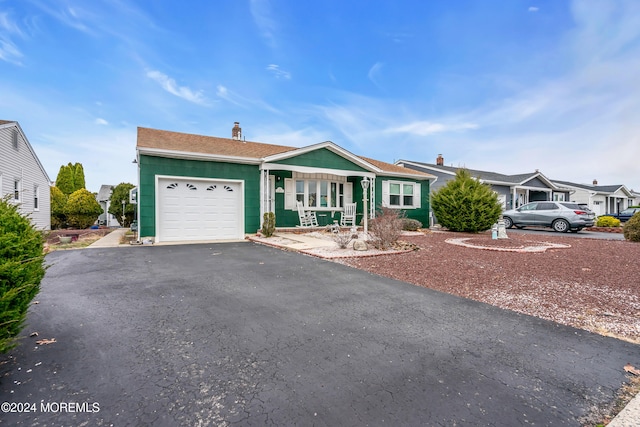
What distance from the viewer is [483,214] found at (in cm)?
1341

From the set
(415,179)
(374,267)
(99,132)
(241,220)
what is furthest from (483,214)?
(99,132)

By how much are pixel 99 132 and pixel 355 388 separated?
62.3ft

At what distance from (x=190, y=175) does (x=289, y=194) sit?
13.8 feet

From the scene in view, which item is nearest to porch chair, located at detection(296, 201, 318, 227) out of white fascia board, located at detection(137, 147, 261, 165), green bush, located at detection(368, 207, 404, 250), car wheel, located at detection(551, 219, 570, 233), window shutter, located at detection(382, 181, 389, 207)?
white fascia board, located at detection(137, 147, 261, 165)

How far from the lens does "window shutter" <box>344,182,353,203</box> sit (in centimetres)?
1460

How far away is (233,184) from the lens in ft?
38.1

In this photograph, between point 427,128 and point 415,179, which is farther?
point 427,128

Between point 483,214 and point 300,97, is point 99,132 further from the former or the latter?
point 483,214

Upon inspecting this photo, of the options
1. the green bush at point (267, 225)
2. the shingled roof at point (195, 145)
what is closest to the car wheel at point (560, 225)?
the shingled roof at point (195, 145)

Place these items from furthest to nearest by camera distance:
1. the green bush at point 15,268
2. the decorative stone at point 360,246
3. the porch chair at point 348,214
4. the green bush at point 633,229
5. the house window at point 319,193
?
the porch chair at point 348,214
the house window at point 319,193
the green bush at point 633,229
the decorative stone at point 360,246
the green bush at point 15,268

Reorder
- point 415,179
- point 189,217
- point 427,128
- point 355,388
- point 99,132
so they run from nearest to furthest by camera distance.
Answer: point 355,388 < point 189,217 < point 99,132 < point 415,179 < point 427,128

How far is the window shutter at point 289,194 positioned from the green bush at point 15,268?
34.2 feet

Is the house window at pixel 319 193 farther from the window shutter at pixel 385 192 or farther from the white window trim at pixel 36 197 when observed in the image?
the white window trim at pixel 36 197

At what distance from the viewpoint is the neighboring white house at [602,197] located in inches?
1156
